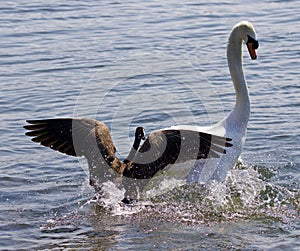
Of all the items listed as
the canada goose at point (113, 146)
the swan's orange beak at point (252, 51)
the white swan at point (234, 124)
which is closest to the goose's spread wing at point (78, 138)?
the canada goose at point (113, 146)

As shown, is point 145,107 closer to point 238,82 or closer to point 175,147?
point 238,82

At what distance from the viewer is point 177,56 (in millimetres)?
12922

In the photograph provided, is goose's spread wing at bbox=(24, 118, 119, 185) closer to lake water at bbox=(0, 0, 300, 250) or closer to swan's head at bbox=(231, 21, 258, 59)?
lake water at bbox=(0, 0, 300, 250)

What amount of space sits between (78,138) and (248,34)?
2.24 m

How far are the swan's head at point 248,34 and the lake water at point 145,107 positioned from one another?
1304 millimetres

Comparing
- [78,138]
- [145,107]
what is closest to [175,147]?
[78,138]

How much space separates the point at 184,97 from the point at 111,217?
3991 millimetres

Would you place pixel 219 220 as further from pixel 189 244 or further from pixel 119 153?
pixel 119 153

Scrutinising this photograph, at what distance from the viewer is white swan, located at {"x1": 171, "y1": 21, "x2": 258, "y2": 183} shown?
8.07 metres

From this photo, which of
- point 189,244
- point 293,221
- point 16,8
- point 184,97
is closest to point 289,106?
point 184,97

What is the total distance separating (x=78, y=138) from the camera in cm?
801

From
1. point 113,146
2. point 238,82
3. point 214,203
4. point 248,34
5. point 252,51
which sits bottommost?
point 214,203

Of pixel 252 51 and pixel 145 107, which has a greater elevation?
pixel 252 51

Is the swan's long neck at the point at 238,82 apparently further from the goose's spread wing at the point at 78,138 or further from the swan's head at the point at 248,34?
the goose's spread wing at the point at 78,138
